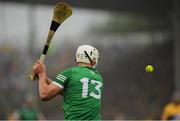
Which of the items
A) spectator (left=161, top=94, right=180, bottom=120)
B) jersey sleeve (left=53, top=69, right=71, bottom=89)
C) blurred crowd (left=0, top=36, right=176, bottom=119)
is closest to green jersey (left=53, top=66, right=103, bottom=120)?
jersey sleeve (left=53, top=69, right=71, bottom=89)

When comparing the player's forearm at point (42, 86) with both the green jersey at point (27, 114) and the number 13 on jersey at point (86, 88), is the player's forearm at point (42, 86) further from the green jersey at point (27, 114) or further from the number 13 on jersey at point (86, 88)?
the green jersey at point (27, 114)

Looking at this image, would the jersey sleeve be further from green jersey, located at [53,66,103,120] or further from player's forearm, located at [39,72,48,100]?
player's forearm, located at [39,72,48,100]

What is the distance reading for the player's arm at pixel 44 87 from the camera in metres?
5.91

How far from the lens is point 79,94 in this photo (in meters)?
6.07

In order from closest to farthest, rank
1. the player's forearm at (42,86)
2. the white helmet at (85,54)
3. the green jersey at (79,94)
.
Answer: the player's forearm at (42,86) → the green jersey at (79,94) → the white helmet at (85,54)

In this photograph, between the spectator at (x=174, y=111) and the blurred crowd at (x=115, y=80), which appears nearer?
the spectator at (x=174, y=111)

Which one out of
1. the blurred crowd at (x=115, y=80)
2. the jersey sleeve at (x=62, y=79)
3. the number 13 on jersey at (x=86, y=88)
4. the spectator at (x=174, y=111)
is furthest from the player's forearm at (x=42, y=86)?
the blurred crowd at (x=115, y=80)

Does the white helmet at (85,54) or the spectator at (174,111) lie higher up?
the white helmet at (85,54)

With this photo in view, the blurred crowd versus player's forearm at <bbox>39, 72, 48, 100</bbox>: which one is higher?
player's forearm at <bbox>39, 72, 48, 100</bbox>

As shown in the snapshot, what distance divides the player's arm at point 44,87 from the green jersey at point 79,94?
63 mm

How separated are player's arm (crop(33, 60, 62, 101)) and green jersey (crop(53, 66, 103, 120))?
0.06 m

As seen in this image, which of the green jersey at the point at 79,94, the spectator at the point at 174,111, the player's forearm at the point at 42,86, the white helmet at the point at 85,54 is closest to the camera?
the player's forearm at the point at 42,86

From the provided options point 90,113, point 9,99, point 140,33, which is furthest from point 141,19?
point 90,113

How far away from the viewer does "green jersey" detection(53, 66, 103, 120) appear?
6008mm
